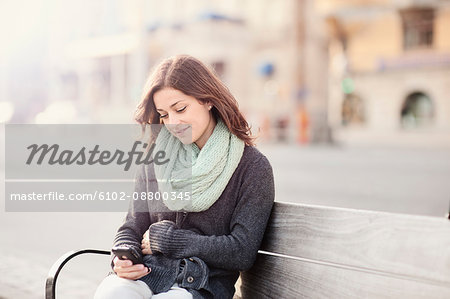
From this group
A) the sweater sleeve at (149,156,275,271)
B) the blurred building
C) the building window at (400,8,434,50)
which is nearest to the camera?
the sweater sleeve at (149,156,275,271)

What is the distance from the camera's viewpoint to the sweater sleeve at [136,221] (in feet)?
8.54

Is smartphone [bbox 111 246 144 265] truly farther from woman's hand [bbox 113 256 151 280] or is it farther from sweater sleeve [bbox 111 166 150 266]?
sweater sleeve [bbox 111 166 150 266]

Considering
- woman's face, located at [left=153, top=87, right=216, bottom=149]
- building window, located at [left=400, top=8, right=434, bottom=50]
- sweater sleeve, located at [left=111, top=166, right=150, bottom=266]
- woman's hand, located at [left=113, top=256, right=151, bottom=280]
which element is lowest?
woman's hand, located at [left=113, top=256, right=151, bottom=280]

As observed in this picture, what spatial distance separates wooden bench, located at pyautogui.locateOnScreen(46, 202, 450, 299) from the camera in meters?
1.97

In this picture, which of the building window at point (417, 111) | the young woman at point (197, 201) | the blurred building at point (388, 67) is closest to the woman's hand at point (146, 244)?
the young woman at point (197, 201)

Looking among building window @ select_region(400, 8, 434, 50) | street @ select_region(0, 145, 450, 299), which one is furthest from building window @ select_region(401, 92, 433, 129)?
street @ select_region(0, 145, 450, 299)

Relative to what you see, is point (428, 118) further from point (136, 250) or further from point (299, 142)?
point (136, 250)

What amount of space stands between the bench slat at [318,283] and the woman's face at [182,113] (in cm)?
58

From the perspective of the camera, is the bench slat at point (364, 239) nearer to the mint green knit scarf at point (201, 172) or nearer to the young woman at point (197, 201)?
the young woman at point (197, 201)

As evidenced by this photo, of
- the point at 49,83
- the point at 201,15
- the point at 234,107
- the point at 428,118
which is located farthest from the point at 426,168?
the point at 49,83

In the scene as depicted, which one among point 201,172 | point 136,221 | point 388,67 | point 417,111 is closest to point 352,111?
point 388,67

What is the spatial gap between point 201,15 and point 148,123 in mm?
36600

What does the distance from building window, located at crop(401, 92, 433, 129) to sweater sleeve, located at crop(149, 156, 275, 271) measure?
111 feet

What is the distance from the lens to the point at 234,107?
2.58 m
